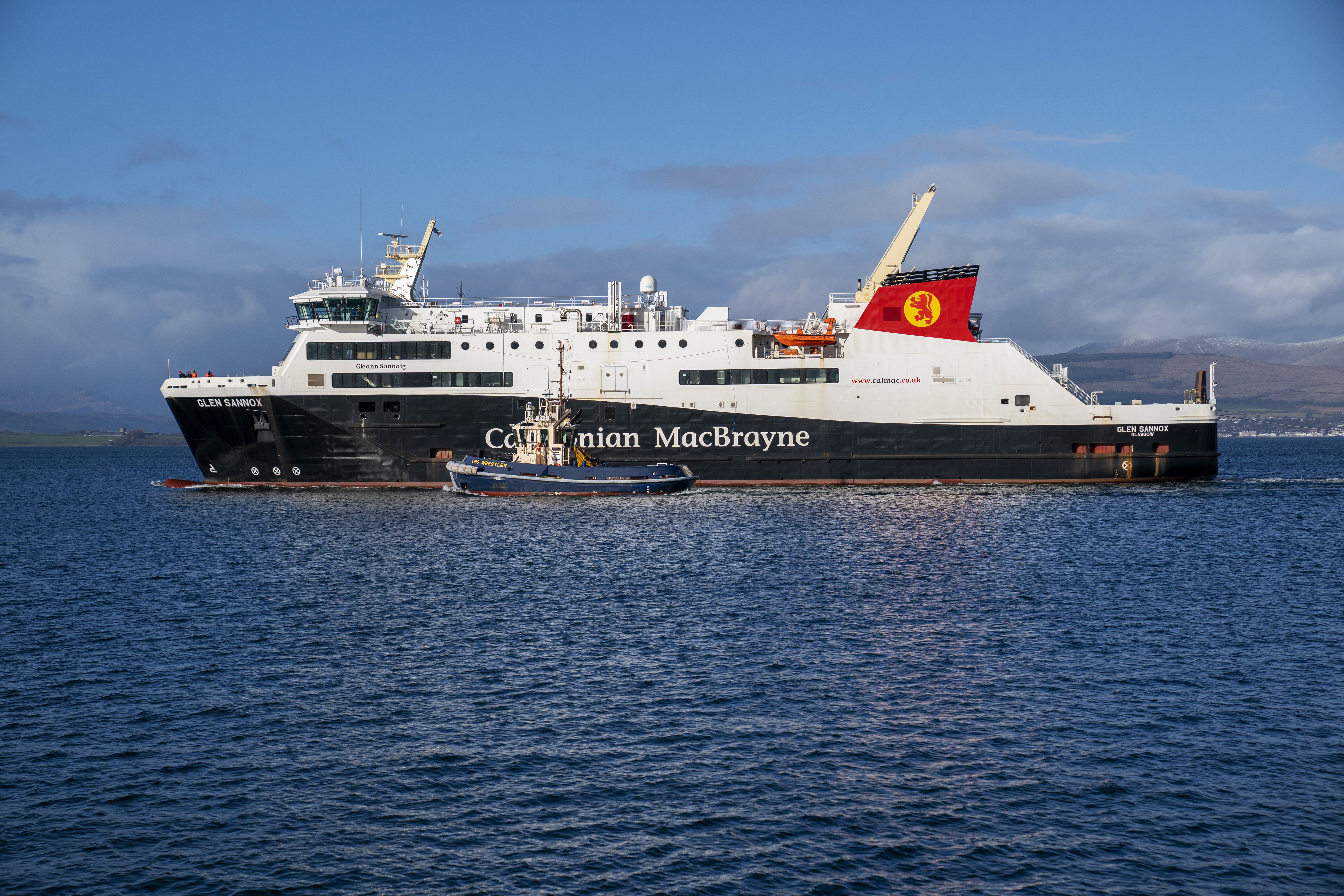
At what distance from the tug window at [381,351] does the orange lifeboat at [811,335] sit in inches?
730

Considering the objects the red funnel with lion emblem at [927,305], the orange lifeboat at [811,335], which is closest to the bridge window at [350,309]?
the orange lifeboat at [811,335]

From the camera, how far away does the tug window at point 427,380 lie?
54.2 m

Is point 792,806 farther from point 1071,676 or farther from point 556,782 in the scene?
point 1071,676

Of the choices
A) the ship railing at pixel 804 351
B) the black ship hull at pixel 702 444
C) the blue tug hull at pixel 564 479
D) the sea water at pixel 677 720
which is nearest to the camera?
the sea water at pixel 677 720

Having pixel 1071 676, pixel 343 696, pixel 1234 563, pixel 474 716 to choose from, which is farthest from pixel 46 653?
pixel 1234 563

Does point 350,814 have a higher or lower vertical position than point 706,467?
lower

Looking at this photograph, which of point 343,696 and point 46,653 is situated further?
point 46,653

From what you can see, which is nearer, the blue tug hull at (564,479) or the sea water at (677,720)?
the sea water at (677,720)

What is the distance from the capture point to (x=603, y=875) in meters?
12.2

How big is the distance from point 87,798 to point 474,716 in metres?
6.12

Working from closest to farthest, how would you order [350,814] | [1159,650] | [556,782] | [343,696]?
[350,814] → [556,782] → [343,696] → [1159,650]

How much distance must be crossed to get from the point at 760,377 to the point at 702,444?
4863mm

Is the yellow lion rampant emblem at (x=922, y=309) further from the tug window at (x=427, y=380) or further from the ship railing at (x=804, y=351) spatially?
the tug window at (x=427, y=380)

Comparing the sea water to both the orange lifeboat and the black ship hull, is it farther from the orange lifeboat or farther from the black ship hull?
the orange lifeboat
